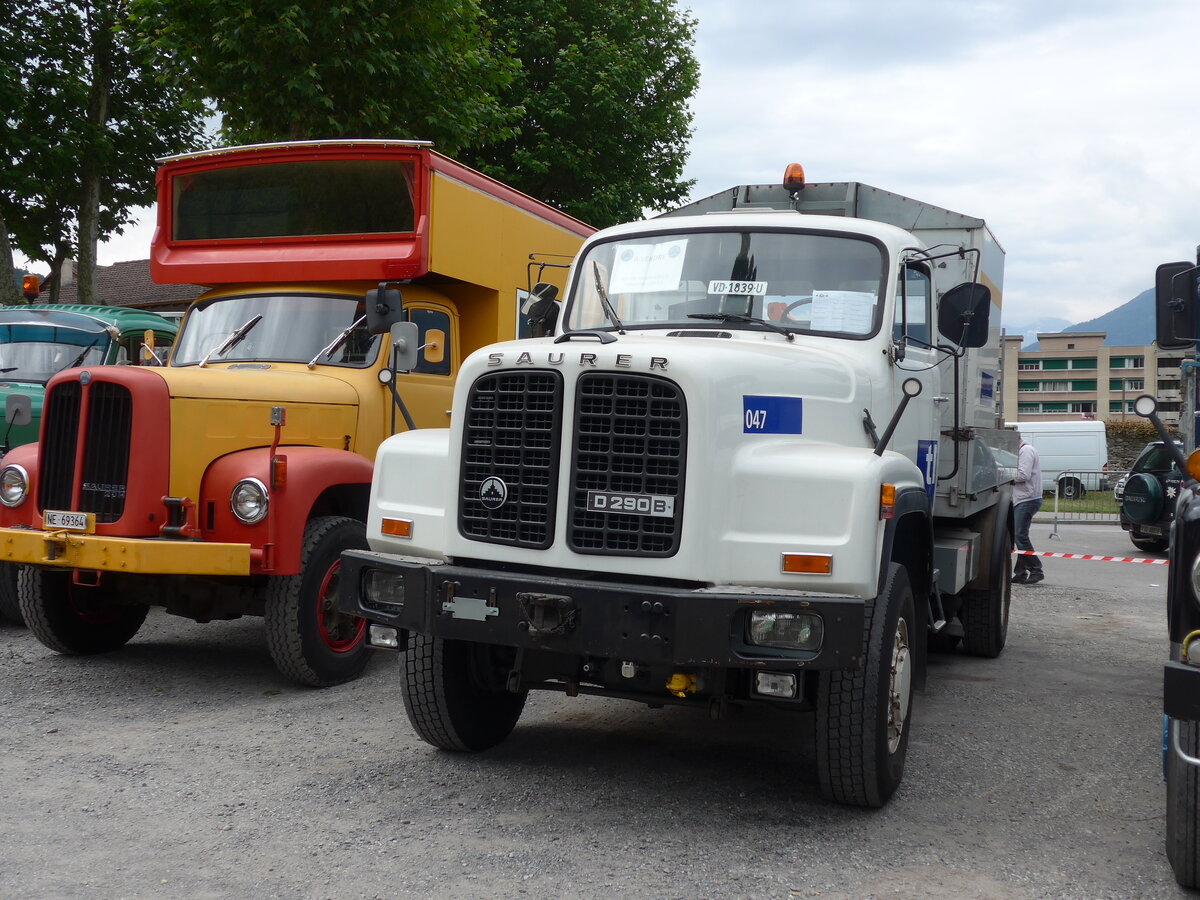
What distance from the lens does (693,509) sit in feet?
14.6

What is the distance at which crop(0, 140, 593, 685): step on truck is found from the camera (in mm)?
6551

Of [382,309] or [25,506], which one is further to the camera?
[382,309]

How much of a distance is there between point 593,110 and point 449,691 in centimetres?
1868

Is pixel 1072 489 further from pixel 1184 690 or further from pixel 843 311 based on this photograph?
pixel 1184 690

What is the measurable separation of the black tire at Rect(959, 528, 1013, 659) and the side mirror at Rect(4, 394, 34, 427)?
6.71 m

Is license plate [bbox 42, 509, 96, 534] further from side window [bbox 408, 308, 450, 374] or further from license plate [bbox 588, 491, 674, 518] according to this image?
license plate [bbox 588, 491, 674, 518]

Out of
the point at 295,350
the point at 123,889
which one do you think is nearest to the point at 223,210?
the point at 295,350

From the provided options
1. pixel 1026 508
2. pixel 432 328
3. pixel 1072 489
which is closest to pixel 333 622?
pixel 432 328

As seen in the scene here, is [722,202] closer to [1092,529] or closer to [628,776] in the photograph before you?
[628,776]

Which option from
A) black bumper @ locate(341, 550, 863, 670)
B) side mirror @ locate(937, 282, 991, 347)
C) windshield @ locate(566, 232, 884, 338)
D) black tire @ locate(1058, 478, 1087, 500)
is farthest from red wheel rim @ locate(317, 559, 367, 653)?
black tire @ locate(1058, 478, 1087, 500)

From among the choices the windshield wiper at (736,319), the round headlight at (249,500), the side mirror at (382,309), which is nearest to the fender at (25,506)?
the round headlight at (249,500)

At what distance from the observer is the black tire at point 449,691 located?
17.6 feet

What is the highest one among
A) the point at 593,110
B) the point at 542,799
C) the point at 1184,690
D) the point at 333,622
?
the point at 593,110

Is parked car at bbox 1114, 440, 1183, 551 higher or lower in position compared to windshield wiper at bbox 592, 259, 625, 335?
lower
